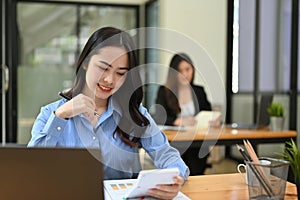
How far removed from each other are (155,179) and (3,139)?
4.17 meters

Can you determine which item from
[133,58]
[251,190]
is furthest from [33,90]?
[251,190]

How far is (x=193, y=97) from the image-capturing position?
3646mm

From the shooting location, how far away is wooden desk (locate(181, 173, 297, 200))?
1.34 m

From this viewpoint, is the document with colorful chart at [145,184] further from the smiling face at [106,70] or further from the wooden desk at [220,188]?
the smiling face at [106,70]

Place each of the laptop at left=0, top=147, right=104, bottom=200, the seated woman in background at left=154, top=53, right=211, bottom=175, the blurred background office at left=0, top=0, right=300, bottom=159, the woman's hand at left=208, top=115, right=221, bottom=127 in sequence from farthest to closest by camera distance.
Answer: the blurred background office at left=0, top=0, right=300, bottom=159, the seated woman in background at left=154, top=53, right=211, bottom=175, the woman's hand at left=208, top=115, right=221, bottom=127, the laptop at left=0, top=147, right=104, bottom=200

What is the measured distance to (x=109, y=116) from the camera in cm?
151

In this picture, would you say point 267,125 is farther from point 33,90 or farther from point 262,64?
point 33,90

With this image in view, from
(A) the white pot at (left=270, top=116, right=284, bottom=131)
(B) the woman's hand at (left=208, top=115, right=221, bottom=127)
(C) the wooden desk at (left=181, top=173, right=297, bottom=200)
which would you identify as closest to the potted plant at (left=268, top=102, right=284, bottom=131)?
(A) the white pot at (left=270, top=116, right=284, bottom=131)

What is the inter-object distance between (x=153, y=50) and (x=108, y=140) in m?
3.78

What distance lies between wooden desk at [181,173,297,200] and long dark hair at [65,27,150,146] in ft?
0.88

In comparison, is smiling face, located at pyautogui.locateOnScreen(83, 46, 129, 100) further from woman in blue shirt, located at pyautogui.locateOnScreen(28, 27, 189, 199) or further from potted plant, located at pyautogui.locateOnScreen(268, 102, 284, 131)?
potted plant, located at pyautogui.locateOnScreen(268, 102, 284, 131)

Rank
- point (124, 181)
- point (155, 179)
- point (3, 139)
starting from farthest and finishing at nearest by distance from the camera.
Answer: point (3, 139) → point (124, 181) → point (155, 179)

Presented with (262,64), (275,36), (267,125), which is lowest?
(267,125)

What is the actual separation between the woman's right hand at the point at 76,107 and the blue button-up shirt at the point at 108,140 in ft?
0.15
